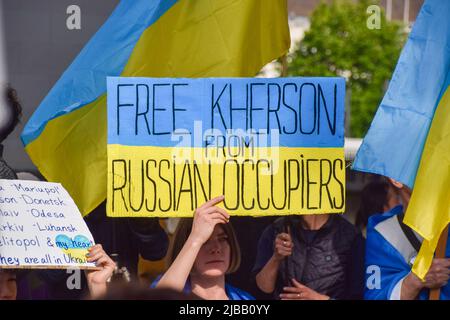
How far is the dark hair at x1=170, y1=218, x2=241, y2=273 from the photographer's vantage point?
4.16 meters

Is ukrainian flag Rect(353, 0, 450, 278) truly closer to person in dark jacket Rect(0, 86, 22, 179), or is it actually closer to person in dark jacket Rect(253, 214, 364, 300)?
person in dark jacket Rect(253, 214, 364, 300)

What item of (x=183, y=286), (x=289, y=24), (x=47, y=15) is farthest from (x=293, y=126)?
(x=47, y=15)

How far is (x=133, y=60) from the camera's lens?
13.6ft

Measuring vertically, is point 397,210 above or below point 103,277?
above

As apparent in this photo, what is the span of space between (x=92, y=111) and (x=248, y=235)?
92 centimetres

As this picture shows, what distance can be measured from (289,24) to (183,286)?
132 cm

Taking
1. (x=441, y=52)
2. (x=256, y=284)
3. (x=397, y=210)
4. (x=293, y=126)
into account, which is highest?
(x=441, y=52)

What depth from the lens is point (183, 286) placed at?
4.12 meters

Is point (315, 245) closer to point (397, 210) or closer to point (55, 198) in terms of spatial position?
point (397, 210)

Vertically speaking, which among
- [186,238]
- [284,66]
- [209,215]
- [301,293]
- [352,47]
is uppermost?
[352,47]

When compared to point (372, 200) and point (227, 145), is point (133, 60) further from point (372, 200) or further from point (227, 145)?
point (372, 200)

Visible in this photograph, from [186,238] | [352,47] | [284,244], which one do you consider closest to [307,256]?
[284,244]

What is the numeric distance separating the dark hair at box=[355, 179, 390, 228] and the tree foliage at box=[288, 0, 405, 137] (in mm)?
425

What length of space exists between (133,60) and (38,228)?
880 mm
